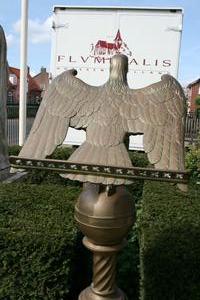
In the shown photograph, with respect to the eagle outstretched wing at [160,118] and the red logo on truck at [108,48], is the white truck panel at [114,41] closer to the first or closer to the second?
the red logo on truck at [108,48]

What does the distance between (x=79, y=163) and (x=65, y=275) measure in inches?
60.7

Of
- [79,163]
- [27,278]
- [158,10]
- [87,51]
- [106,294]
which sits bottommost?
[27,278]

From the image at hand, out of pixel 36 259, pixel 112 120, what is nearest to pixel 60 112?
pixel 112 120

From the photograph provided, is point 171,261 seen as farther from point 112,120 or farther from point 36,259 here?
point 112,120

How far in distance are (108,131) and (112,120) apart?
0.09m

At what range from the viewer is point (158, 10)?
996 cm

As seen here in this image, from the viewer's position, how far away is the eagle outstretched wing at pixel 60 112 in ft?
7.28

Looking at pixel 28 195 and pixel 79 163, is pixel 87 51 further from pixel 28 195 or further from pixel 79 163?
pixel 79 163

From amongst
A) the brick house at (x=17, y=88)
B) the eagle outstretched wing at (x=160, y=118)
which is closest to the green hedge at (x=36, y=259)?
the eagle outstretched wing at (x=160, y=118)

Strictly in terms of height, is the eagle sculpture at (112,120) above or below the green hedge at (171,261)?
above

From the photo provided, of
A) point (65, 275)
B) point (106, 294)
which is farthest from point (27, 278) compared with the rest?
point (106, 294)

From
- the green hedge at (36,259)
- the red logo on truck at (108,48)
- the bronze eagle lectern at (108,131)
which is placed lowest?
the green hedge at (36,259)

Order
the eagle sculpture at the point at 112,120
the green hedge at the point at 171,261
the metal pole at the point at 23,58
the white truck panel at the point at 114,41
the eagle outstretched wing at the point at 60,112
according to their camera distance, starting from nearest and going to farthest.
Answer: the eagle sculpture at the point at 112,120 → the eagle outstretched wing at the point at 60,112 → the green hedge at the point at 171,261 → the metal pole at the point at 23,58 → the white truck panel at the point at 114,41

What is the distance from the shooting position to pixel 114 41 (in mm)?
10305
